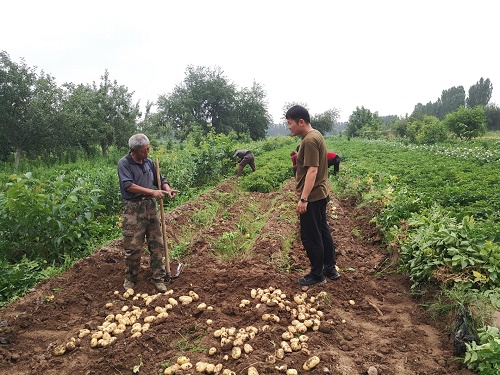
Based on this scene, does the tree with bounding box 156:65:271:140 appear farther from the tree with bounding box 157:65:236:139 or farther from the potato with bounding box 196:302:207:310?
the potato with bounding box 196:302:207:310

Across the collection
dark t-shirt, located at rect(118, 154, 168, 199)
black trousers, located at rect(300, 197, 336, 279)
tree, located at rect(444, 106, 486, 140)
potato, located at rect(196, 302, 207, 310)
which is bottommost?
potato, located at rect(196, 302, 207, 310)

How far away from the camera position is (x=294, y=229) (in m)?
6.48

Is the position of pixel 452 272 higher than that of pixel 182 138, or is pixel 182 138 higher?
pixel 182 138

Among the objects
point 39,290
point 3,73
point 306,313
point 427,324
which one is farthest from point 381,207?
point 3,73

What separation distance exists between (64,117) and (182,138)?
22.0 metres

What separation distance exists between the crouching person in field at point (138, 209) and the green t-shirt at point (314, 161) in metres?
1.68

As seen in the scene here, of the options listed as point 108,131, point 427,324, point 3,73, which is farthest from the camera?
point 108,131

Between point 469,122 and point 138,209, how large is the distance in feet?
107

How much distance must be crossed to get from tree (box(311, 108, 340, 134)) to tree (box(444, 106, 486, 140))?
38.0 metres

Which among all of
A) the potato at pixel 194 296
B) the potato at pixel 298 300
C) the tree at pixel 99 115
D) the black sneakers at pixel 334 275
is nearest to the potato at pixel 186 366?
the potato at pixel 194 296

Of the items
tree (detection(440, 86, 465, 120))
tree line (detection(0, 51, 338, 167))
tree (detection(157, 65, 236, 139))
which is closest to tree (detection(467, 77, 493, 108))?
tree (detection(440, 86, 465, 120))

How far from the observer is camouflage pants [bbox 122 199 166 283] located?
4.18 metres

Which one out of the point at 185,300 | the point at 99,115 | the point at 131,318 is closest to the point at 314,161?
the point at 185,300

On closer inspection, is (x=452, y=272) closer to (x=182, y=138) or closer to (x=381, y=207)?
(x=381, y=207)
